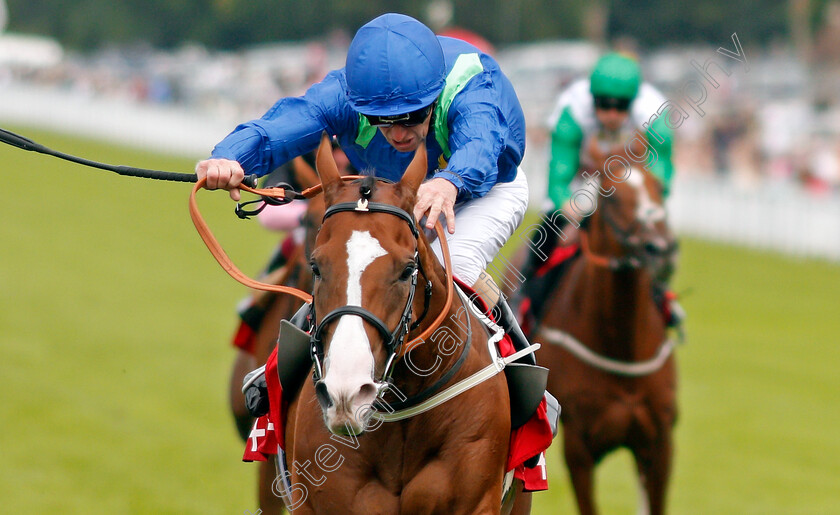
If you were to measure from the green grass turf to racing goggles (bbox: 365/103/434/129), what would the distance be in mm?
3901

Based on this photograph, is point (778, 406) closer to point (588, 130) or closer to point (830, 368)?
point (830, 368)

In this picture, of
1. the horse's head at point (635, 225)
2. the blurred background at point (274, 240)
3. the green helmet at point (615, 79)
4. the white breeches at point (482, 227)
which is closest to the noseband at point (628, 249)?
the horse's head at point (635, 225)

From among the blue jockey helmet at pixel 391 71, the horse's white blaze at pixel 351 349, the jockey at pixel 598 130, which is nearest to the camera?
the horse's white blaze at pixel 351 349

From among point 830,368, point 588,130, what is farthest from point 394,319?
point 830,368

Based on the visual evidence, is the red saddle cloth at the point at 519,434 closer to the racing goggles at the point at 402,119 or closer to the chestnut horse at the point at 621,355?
the racing goggles at the point at 402,119

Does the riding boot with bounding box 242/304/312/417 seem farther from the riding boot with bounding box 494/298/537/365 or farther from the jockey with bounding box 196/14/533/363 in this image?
the riding boot with bounding box 494/298/537/365

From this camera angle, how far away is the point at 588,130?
7254 mm

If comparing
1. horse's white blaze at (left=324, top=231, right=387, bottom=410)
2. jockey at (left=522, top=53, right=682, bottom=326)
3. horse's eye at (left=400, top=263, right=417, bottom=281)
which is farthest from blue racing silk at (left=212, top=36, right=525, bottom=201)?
jockey at (left=522, top=53, right=682, bottom=326)

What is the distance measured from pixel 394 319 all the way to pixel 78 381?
289 inches

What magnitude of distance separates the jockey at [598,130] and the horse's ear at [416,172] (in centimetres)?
343

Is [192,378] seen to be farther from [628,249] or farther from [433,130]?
[433,130]

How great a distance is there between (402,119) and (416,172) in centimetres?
46

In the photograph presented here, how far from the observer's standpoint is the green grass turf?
768 cm

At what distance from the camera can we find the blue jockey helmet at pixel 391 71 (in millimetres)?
3717
